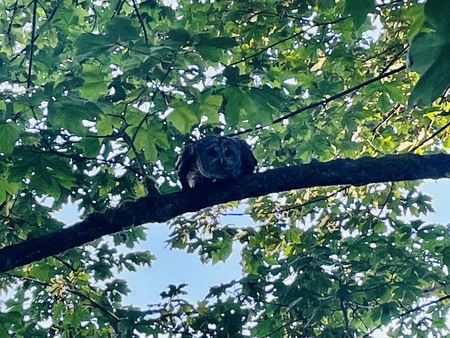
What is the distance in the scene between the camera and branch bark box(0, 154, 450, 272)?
4.07 meters

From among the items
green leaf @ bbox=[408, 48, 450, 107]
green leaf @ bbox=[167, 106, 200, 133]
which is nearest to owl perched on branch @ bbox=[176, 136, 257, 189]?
green leaf @ bbox=[167, 106, 200, 133]

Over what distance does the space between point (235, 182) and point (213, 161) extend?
39 cm

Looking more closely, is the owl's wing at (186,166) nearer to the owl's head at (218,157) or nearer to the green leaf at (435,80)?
the owl's head at (218,157)

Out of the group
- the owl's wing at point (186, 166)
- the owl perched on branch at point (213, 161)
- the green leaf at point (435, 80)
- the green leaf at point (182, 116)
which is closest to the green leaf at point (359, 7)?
the green leaf at point (435, 80)

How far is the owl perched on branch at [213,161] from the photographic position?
4.61m

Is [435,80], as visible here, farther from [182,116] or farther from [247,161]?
[247,161]

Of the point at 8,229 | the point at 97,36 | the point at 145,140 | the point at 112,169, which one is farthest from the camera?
the point at 112,169

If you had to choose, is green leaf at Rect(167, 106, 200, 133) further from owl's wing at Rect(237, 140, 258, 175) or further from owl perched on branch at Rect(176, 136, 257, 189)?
owl's wing at Rect(237, 140, 258, 175)

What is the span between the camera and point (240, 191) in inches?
166

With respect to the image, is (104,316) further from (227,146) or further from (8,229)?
(227,146)

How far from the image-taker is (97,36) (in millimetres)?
2973

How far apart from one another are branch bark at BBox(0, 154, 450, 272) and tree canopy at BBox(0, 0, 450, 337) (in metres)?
0.01

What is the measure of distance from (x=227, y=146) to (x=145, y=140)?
101cm

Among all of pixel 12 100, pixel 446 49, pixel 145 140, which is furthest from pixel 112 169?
pixel 446 49
